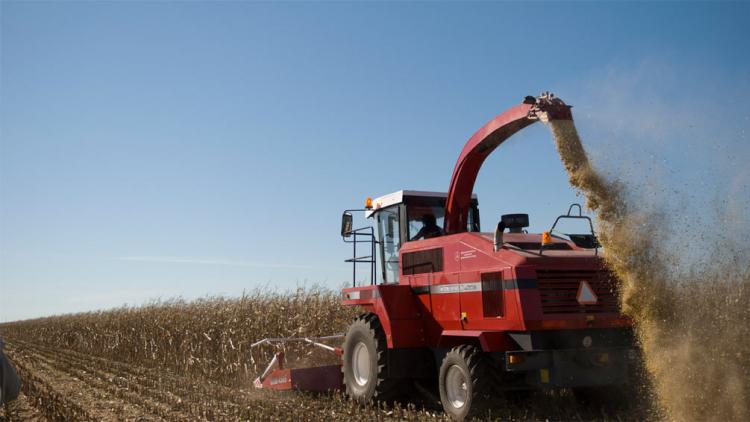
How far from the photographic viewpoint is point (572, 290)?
734 centimetres

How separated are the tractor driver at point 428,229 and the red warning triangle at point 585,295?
7.92 ft

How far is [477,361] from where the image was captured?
7.26 meters

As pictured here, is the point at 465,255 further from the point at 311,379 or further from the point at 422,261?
the point at 311,379

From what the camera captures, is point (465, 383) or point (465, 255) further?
point (465, 255)

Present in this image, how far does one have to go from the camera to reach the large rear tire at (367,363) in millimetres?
8695

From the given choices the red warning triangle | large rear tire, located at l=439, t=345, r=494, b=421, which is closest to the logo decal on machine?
large rear tire, located at l=439, t=345, r=494, b=421

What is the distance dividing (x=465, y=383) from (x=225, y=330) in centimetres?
948

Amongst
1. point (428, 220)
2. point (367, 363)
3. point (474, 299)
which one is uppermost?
point (428, 220)

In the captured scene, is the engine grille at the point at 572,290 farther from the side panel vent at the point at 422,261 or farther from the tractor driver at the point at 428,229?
the tractor driver at the point at 428,229

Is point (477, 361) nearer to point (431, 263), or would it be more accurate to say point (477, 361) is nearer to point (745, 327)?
point (431, 263)

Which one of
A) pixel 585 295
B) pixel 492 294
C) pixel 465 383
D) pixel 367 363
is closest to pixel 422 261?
pixel 492 294

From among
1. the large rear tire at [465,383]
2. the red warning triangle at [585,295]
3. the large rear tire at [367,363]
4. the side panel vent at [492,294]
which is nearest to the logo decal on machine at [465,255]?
the side panel vent at [492,294]

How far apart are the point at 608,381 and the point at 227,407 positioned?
483 cm

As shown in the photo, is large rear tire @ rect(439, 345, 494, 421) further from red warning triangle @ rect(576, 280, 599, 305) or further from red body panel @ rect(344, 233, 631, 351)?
red warning triangle @ rect(576, 280, 599, 305)
